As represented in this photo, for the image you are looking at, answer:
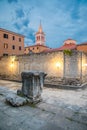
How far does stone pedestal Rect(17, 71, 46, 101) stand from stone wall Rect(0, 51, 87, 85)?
179 inches

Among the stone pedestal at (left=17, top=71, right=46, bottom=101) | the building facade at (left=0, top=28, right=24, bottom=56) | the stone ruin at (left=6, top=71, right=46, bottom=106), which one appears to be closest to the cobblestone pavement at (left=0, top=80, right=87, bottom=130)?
the stone ruin at (left=6, top=71, right=46, bottom=106)

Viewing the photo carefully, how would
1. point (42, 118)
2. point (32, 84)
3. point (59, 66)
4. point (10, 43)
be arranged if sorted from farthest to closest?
point (10, 43)
point (59, 66)
point (32, 84)
point (42, 118)

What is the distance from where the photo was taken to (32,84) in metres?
6.06

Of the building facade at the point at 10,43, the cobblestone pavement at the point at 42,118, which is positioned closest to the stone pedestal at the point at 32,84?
the cobblestone pavement at the point at 42,118

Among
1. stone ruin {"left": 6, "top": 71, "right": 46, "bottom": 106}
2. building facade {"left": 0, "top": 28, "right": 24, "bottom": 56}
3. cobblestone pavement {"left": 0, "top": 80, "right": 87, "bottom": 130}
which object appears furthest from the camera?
building facade {"left": 0, "top": 28, "right": 24, "bottom": 56}

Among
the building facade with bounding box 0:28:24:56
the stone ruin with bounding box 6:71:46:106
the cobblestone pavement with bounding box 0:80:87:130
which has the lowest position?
the cobblestone pavement with bounding box 0:80:87:130

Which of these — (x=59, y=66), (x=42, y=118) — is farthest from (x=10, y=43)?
(x=42, y=118)

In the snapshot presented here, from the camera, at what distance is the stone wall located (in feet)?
33.4

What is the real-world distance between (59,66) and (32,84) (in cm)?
522

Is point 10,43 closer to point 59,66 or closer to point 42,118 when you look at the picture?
point 59,66

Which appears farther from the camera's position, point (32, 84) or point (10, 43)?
point (10, 43)

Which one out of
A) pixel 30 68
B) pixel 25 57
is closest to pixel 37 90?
pixel 30 68

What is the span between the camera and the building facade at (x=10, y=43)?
25.2 meters

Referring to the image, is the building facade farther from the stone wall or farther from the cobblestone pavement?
the cobblestone pavement
